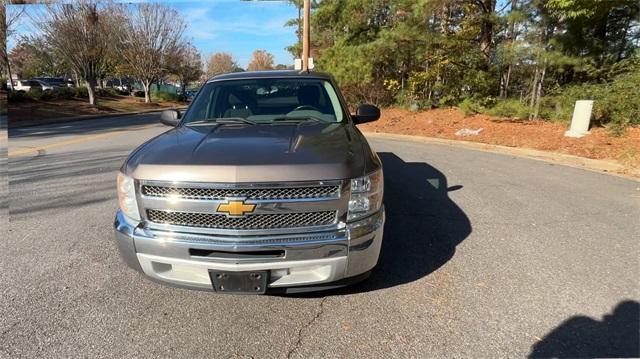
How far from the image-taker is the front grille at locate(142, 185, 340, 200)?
7.29 ft

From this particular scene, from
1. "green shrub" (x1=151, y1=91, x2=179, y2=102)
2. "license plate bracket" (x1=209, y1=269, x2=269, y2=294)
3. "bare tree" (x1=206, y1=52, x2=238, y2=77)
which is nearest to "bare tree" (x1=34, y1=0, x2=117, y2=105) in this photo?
"green shrub" (x1=151, y1=91, x2=179, y2=102)

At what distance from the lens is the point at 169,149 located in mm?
2555

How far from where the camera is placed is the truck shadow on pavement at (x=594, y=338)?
2.21 metres

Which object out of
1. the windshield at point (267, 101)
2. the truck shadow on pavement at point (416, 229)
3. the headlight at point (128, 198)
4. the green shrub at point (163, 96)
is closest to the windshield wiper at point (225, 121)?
the windshield at point (267, 101)

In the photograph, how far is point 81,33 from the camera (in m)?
20.5

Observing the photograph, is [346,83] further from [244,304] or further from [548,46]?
[244,304]

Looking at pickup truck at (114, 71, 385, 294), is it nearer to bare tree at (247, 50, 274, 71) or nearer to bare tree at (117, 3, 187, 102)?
bare tree at (117, 3, 187, 102)

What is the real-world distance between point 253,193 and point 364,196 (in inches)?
28.1

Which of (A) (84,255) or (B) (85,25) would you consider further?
(B) (85,25)

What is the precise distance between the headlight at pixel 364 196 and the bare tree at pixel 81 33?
68.2ft

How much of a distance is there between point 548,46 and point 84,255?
42.6 feet

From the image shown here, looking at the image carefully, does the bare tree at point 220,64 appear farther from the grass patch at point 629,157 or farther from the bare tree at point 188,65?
the grass patch at point 629,157

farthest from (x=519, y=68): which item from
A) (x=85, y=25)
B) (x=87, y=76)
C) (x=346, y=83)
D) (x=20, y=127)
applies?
(x=87, y=76)

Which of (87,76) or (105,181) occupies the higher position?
(87,76)
